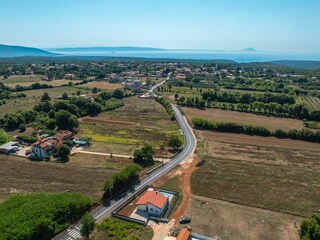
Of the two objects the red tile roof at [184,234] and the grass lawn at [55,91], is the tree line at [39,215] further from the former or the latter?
the grass lawn at [55,91]

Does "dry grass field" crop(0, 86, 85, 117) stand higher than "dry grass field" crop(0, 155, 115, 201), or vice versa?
"dry grass field" crop(0, 86, 85, 117)

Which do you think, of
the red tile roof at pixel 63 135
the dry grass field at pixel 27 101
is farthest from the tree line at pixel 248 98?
the dry grass field at pixel 27 101

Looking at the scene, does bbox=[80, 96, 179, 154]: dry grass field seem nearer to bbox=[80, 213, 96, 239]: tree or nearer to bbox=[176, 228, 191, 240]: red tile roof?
bbox=[80, 213, 96, 239]: tree

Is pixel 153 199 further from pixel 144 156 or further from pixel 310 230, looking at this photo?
pixel 310 230

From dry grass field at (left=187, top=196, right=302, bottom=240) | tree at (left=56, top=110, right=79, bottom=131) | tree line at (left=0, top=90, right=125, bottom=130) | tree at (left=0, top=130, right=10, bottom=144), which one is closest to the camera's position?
dry grass field at (left=187, top=196, right=302, bottom=240)

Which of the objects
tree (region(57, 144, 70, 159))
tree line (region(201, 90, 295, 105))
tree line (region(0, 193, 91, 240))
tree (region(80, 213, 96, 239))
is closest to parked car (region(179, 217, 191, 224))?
tree (region(80, 213, 96, 239))

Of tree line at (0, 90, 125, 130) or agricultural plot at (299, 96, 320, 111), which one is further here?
agricultural plot at (299, 96, 320, 111)
